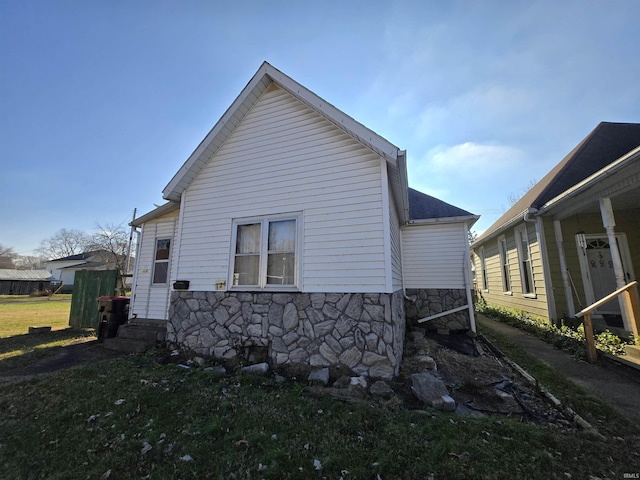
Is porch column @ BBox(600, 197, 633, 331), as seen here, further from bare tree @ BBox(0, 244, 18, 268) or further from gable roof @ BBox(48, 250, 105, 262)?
bare tree @ BBox(0, 244, 18, 268)

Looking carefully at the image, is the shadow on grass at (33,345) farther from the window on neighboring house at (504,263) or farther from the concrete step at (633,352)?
the window on neighboring house at (504,263)

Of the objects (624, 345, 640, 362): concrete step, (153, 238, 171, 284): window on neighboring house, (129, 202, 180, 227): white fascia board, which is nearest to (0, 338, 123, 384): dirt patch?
(153, 238, 171, 284): window on neighboring house

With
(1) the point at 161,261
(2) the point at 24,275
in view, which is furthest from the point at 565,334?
(2) the point at 24,275

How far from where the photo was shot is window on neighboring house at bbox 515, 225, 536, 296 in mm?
9078

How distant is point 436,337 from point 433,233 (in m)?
3.41

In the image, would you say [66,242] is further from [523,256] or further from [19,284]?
[523,256]

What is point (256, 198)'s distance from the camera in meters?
5.74

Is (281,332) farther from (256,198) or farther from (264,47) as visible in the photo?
(264,47)

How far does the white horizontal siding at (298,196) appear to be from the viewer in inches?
189

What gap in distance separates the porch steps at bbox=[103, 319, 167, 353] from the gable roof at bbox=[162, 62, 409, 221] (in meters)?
3.45

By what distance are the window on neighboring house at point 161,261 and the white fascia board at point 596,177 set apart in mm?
10729

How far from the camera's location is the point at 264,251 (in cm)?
548

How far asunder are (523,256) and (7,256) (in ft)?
320

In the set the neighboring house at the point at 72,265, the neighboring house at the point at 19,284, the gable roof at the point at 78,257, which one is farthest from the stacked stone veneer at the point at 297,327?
the gable roof at the point at 78,257
